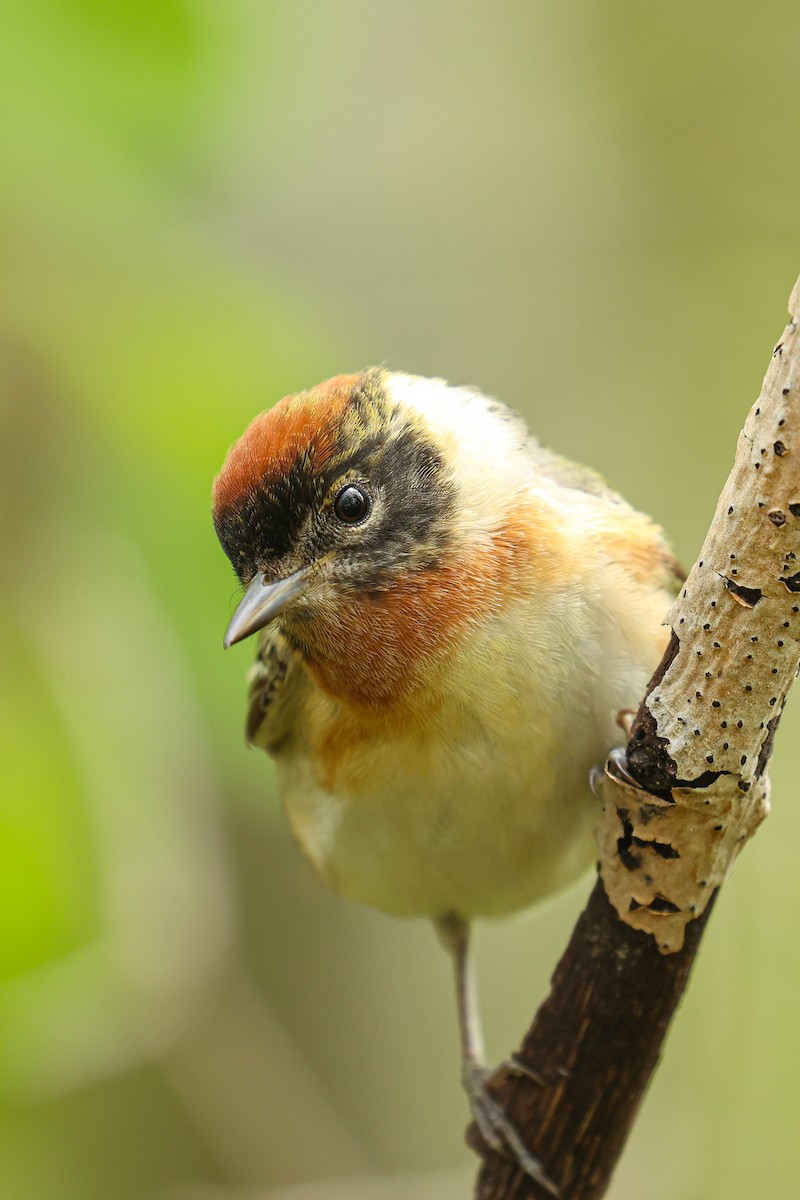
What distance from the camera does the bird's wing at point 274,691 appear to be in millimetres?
3721

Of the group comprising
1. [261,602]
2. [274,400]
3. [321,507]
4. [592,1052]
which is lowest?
[592,1052]

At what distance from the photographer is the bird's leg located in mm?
3227

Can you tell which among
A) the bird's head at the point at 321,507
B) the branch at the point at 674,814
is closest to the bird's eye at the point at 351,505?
the bird's head at the point at 321,507

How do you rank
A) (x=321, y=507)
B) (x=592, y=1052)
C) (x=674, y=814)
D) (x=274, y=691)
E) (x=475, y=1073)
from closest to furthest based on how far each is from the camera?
(x=674, y=814) < (x=592, y=1052) < (x=321, y=507) < (x=274, y=691) < (x=475, y=1073)

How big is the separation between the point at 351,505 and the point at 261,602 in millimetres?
337

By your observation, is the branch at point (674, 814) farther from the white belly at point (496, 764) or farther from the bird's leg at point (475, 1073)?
the white belly at point (496, 764)

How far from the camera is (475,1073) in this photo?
4.12 metres

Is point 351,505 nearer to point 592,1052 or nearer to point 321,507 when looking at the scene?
point 321,507

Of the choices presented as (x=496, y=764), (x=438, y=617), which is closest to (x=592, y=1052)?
(x=496, y=764)

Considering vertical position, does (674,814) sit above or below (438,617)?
below

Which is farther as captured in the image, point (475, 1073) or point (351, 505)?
point (475, 1073)

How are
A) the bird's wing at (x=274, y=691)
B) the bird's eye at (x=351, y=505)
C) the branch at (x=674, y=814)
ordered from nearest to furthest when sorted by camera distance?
the branch at (x=674, y=814), the bird's eye at (x=351, y=505), the bird's wing at (x=274, y=691)

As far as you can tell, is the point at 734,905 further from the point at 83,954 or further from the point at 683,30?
the point at 683,30

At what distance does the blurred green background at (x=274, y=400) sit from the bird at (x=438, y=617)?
7.7 inches
